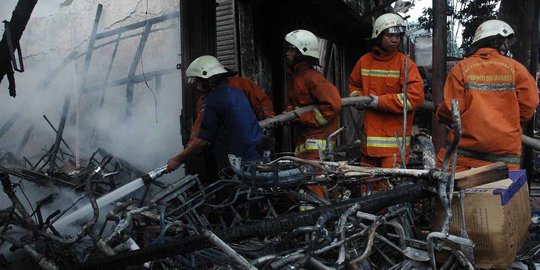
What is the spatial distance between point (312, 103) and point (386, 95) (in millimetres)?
723

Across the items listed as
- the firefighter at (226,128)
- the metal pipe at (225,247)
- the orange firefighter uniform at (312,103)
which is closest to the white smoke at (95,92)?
the firefighter at (226,128)

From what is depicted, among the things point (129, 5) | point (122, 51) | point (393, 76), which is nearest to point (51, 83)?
point (122, 51)

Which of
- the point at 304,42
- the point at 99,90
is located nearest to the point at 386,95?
the point at 304,42

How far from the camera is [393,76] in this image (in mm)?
4637

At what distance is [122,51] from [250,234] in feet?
16.8

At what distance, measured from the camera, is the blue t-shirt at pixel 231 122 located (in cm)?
426

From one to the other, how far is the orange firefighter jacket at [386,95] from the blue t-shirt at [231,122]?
1.17m

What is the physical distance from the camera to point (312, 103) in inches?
183

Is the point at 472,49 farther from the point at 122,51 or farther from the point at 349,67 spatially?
the point at 349,67


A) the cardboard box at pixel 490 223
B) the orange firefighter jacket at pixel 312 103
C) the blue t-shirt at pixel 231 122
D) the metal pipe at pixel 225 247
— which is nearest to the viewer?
the metal pipe at pixel 225 247

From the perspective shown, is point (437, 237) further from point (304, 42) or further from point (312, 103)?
point (304, 42)

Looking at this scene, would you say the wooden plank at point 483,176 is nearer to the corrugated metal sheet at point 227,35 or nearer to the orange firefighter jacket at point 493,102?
the orange firefighter jacket at point 493,102

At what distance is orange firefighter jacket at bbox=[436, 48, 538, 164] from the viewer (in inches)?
144

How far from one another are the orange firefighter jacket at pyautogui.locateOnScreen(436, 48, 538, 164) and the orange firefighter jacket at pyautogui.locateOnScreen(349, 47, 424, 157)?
2.38 feet
